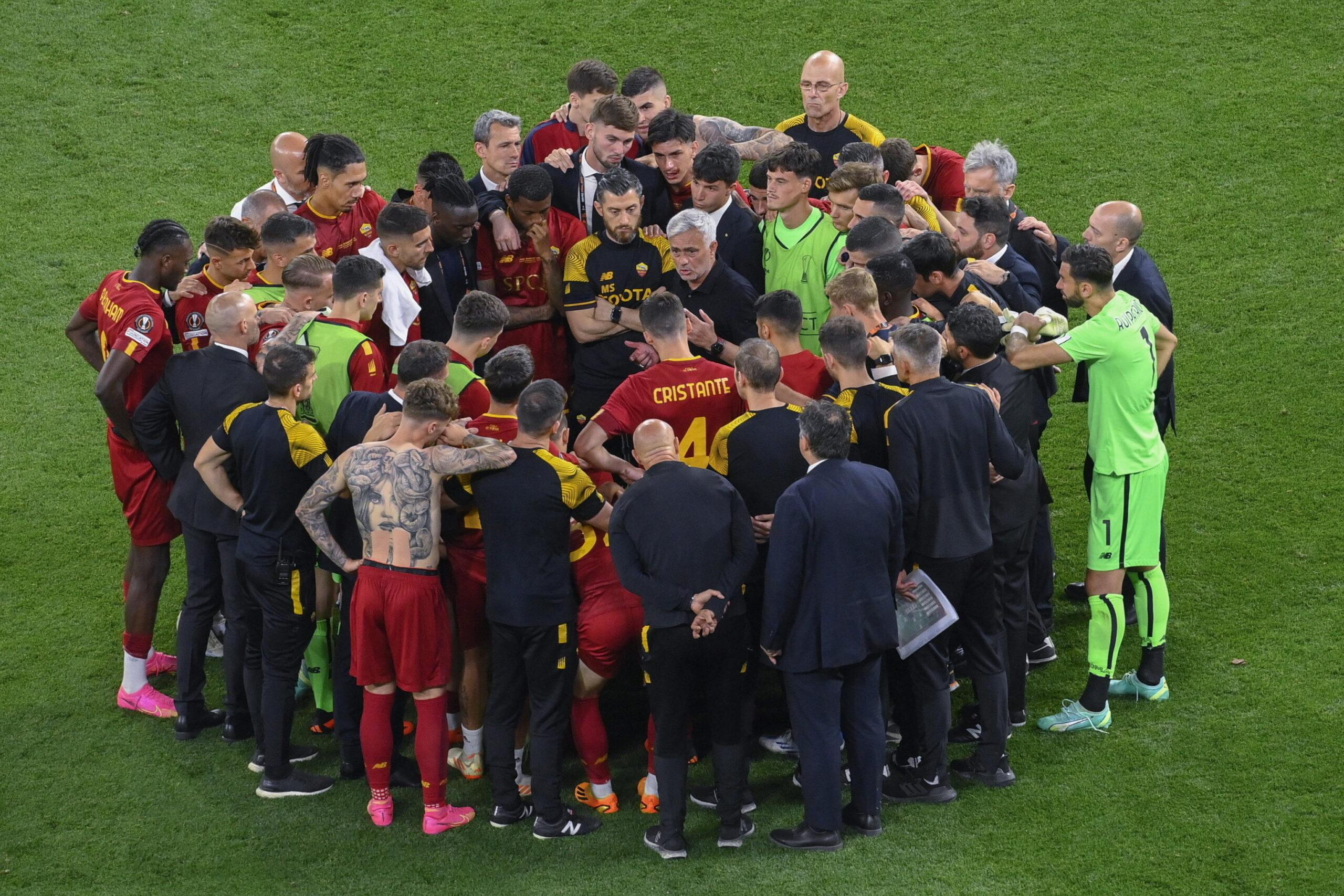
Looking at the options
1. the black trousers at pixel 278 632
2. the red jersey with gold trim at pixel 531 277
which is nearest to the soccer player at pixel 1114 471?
the red jersey with gold trim at pixel 531 277

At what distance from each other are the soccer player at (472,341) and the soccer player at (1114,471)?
2196 millimetres

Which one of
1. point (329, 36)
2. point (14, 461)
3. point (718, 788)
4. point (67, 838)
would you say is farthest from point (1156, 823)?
point (329, 36)

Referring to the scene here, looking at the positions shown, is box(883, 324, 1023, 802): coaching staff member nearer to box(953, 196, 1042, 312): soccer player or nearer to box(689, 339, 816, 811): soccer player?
box(689, 339, 816, 811): soccer player

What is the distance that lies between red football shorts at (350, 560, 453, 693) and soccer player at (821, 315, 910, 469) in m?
1.75

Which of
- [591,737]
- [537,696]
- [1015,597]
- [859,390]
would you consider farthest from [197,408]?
[1015,597]

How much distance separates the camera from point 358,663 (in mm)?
5301

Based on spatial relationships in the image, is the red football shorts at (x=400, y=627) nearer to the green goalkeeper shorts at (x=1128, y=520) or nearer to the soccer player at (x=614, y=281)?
the soccer player at (x=614, y=281)

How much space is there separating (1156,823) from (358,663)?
316 centimetres

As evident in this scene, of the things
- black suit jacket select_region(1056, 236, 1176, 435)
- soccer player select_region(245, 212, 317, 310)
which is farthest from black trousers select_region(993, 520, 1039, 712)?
soccer player select_region(245, 212, 317, 310)

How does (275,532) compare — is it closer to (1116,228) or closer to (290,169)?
(290,169)

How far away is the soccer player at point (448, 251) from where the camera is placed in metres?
6.43

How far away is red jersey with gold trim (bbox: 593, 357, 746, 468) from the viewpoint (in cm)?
546

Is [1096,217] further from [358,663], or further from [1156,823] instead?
[358,663]

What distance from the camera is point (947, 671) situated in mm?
5379
